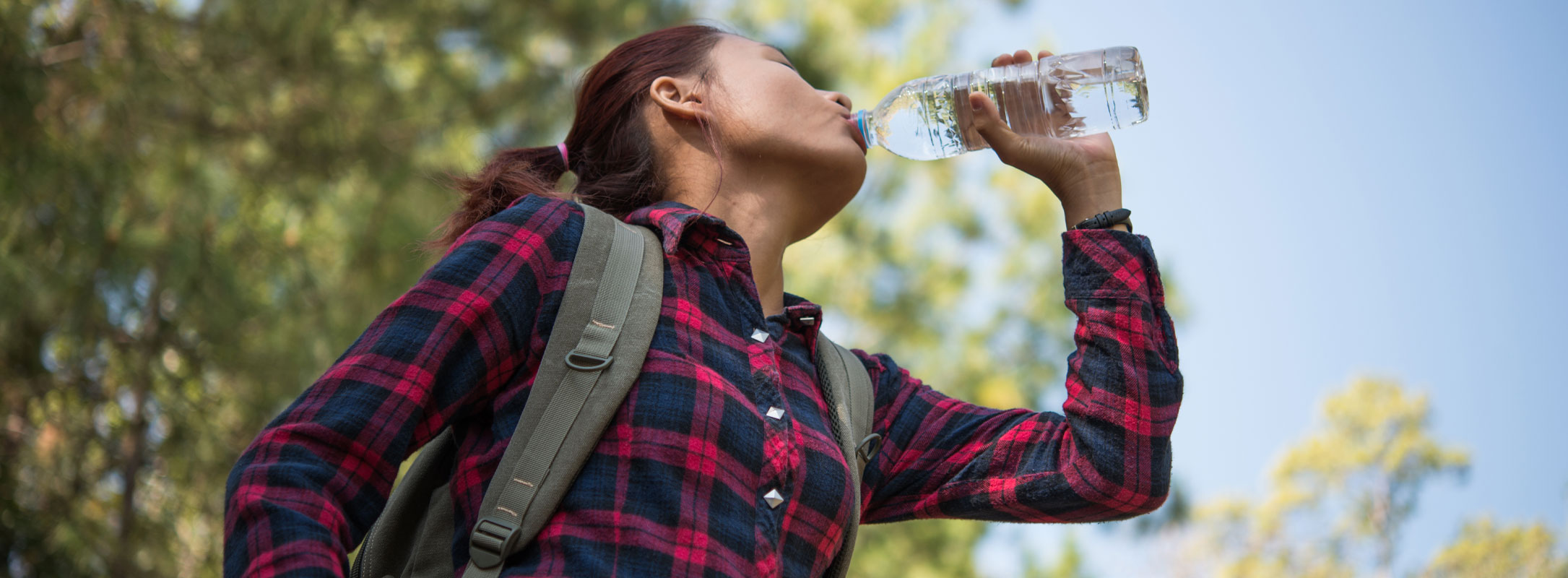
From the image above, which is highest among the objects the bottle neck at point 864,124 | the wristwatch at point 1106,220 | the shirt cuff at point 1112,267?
the bottle neck at point 864,124

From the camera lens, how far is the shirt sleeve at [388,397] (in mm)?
1078

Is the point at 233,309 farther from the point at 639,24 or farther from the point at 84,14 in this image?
the point at 639,24

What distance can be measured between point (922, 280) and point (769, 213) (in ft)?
24.2

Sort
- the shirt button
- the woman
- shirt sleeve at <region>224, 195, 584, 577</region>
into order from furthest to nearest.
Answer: the shirt button
the woman
shirt sleeve at <region>224, 195, 584, 577</region>

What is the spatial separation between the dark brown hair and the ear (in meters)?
0.02

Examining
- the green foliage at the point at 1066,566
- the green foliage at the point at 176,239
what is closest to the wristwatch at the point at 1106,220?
the green foliage at the point at 176,239

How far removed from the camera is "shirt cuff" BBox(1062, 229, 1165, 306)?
163 cm

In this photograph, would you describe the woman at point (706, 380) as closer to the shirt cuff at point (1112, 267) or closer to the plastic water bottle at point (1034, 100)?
the shirt cuff at point (1112, 267)

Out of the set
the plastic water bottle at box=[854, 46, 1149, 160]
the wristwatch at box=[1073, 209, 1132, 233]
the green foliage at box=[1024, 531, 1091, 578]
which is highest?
the plastic water bottle at box=[854, 46, 1149, 160]

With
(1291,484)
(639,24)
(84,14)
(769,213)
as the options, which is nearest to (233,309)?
(84,14)

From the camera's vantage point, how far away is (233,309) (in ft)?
16.2

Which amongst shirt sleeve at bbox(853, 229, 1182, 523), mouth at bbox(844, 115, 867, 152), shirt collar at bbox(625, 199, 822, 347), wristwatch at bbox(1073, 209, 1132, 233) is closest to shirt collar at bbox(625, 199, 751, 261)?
shirt collar at bbox(625, 199, 822, 347)

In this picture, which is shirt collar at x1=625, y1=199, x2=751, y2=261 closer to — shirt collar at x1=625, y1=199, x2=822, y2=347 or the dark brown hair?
shirt collar at x1=625, y1=199, x2=822, y2=347

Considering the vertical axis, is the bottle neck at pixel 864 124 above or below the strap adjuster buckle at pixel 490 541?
above
